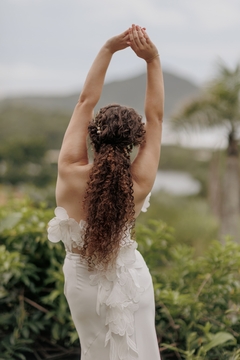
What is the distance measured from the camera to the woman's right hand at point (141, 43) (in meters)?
1.68

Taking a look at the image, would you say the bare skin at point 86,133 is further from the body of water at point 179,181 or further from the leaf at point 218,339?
the body of water at point 179,181

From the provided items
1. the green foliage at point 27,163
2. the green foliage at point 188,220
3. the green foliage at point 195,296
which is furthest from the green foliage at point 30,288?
the green foliage at point 27,163

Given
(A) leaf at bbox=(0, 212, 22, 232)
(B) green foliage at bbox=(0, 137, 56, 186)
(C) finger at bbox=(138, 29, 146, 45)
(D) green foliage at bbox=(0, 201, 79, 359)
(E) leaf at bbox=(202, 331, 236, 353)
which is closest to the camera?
(C) finger at bbox=(138, 29, 146, 45)

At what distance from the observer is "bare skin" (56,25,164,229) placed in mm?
1624

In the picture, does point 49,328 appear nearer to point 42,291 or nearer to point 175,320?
point 42,291

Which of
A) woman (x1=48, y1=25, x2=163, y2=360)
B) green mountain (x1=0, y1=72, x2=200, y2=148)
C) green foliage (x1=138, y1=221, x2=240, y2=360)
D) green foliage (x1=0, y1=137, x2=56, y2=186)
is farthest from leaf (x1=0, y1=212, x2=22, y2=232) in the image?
green foliage (x1=0, y1=137, x2=56, y2=186)

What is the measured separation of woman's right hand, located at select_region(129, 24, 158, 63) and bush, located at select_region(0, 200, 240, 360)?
3.42 ft

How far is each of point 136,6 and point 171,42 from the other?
7001mm

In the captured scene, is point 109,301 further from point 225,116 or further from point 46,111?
point 46,111

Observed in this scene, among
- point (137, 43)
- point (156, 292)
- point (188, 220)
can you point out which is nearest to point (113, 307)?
point (156, 292)

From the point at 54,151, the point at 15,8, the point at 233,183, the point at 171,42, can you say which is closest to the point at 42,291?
the point at 233,183

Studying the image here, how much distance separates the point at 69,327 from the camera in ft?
8.04

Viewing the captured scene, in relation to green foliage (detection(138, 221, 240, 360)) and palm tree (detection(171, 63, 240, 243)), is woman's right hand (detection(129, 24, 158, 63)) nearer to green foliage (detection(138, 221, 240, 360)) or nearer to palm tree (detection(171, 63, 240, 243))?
green foliage (detection(138, 221, 240, 360))

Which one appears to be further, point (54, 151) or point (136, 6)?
point (136, 6)
